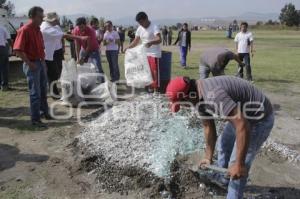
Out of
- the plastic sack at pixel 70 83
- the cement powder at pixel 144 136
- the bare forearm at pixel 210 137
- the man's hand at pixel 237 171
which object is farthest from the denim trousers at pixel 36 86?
the man's hand at pixel 237 171

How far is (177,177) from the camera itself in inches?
195

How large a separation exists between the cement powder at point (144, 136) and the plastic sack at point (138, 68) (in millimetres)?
1736

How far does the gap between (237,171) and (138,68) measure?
5562 millimetres

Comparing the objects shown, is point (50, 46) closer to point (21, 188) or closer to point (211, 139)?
point (21, 188)

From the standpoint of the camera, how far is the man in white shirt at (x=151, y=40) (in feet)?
28.2

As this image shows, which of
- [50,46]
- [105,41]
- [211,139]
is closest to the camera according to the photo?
[211,139]

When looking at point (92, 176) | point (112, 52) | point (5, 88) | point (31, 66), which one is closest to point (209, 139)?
point (92, 176)

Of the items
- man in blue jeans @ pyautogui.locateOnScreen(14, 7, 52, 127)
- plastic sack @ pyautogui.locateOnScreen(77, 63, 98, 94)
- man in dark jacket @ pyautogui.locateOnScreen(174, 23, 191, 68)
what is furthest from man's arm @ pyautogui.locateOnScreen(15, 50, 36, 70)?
man in dark jacket @ pyautogui.locateOnScreen(174, 23, 191, 68)

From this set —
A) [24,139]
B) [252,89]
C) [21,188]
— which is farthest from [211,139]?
[24,139]

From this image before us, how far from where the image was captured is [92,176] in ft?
17.1

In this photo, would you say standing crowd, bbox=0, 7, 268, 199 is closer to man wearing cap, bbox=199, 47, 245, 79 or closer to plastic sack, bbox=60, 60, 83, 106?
man wearing cap, bbox=199, 47, 245, 79

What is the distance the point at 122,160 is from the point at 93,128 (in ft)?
4.44

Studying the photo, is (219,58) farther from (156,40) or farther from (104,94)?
(104,94)

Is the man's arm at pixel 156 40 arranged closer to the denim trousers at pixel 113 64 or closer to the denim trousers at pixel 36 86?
the denim trousers at pixel 36 86
